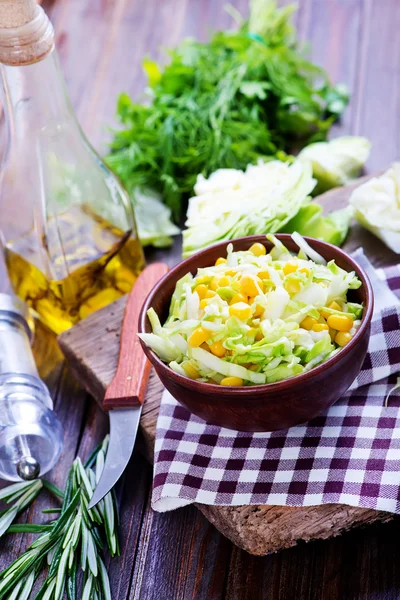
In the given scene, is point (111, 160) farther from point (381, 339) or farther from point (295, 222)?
point (381, 339)

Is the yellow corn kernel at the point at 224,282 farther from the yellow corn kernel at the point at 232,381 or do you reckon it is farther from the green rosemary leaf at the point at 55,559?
the green rosemary leaf at the point at 55,559

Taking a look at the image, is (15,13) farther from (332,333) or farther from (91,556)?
(91,556)

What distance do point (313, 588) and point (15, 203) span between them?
43.4 inches

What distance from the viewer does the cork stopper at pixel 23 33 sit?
1.55m

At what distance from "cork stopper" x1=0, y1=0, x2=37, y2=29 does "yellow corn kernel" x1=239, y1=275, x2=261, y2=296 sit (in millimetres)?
663

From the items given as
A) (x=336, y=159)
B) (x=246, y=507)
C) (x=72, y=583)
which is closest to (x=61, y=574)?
(x=72, y=583)

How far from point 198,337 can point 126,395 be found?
311 mm

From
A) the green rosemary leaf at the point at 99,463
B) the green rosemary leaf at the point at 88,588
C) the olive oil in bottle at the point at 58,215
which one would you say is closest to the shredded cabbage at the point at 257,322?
the green rosemary leaf at the point at 99,463

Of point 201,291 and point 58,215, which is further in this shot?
point 58,215

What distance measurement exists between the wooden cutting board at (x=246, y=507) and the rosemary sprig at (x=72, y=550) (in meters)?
0.16

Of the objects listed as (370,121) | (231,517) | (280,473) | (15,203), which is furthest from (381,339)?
(370,121)

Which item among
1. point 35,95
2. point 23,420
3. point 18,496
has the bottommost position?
point 18,496

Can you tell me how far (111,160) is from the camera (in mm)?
2412

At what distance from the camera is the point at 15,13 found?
155 centimetres
